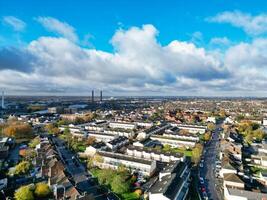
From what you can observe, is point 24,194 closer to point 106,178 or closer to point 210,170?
point 106,178

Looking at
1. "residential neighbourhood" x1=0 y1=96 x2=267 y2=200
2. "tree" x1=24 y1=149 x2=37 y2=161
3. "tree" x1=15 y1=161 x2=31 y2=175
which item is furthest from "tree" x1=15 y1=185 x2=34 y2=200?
"tree" x1=24 y1=149 x2=37 y2=161

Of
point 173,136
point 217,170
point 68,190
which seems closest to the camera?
point 68,190

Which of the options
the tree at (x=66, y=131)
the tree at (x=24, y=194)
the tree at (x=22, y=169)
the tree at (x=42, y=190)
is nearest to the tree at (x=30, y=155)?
the tree at (x=22, y=169)

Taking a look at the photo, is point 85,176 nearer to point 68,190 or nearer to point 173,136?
point 68,190

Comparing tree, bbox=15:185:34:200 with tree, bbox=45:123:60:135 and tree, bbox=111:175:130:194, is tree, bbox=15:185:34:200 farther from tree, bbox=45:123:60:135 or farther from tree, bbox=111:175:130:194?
tree, bbox=45:123:60:135

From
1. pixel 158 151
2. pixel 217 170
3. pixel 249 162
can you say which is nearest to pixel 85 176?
pixel 158 151

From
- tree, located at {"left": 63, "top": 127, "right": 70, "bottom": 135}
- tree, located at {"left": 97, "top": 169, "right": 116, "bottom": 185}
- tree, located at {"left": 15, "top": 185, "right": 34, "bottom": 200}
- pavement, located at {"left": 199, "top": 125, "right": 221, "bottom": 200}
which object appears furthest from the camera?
tree, located at {"left": 63, "top": 127, "right": 70, "bottom": 135}

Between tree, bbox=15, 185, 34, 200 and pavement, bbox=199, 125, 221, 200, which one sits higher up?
tree, bbox=15, 185, 34, 200
